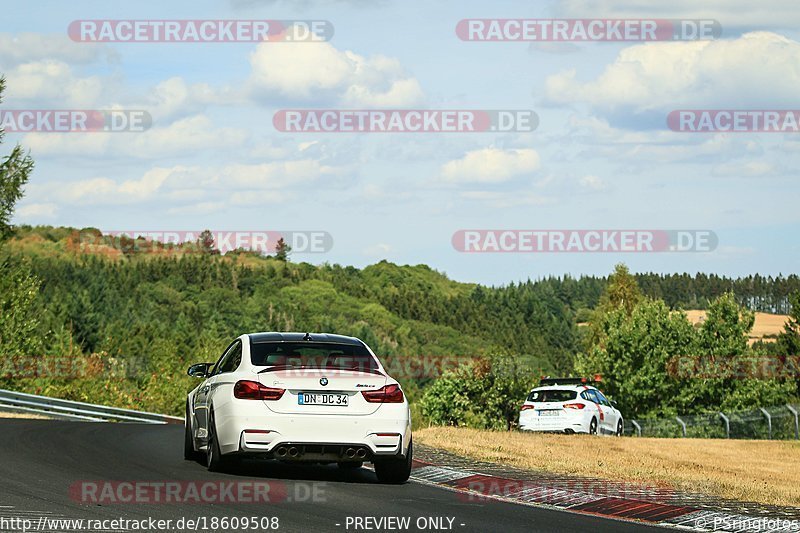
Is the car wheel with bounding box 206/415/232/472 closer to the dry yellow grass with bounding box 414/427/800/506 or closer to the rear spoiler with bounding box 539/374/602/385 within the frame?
the dry yellow grass with bounding box 414/427/800/506

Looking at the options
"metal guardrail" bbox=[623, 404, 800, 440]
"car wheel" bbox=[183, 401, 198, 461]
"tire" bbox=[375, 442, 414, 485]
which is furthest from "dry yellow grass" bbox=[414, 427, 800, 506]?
"metal guardrail" bbox=[623, 404, 800, 440]

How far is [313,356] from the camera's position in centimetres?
1288

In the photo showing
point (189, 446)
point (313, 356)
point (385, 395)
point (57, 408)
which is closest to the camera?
point (385, 395)

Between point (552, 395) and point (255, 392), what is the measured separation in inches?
715

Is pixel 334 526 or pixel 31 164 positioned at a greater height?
pixel 31 164

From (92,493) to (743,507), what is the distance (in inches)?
248

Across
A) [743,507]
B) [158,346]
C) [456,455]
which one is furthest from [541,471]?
[158,346]

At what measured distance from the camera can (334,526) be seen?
9.14 meters

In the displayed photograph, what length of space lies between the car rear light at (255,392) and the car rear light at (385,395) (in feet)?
3.04

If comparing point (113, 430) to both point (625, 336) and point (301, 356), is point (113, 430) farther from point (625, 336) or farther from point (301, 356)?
point (625, 336)

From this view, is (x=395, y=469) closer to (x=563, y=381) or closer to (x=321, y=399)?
(x=321, y=399)

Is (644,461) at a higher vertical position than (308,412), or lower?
lower

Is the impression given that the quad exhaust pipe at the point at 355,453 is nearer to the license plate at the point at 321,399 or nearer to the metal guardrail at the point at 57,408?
the license plate at the point at 321,399

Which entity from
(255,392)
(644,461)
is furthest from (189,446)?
(644,461)
